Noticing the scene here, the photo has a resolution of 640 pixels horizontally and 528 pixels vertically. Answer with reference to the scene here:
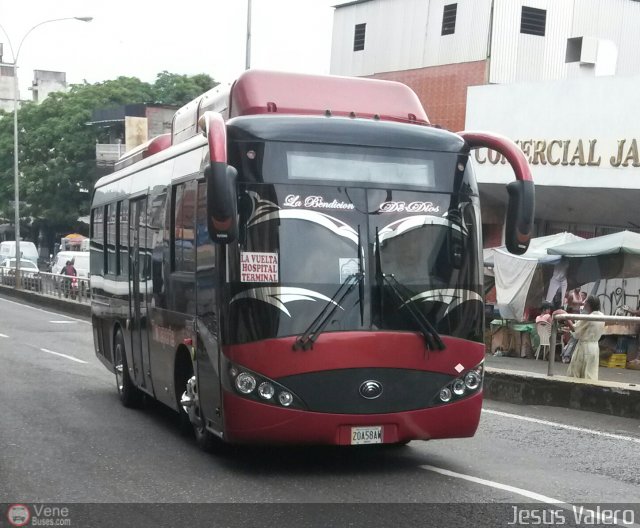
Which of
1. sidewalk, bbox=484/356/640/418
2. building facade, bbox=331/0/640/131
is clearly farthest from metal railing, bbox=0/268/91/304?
sidewalk, bbox=484/356/640/418

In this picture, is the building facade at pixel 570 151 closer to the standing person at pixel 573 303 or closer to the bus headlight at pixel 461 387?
the standing person at pixel 573 303

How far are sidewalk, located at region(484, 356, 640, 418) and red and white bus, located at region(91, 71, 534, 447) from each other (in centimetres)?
438

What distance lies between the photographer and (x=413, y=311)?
8.74 meters

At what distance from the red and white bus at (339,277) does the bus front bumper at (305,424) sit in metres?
0.01

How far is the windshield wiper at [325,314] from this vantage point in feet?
27.8

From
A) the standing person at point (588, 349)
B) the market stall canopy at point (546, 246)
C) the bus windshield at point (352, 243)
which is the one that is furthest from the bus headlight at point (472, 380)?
the market stall canopy at point (546, 246)

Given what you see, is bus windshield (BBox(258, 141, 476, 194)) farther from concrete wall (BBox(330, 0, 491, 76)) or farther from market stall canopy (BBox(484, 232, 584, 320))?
concrete wall (BBox(330, 0, 491, 76))

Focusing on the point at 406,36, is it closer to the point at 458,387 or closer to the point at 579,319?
the point at 579,319

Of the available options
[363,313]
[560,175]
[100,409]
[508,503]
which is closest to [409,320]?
[363,313]

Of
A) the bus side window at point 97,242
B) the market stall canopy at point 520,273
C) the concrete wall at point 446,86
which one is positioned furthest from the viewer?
the concrete wall at point 446,86

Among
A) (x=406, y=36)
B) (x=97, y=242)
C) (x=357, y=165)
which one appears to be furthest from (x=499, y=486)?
(x=406, y=36)

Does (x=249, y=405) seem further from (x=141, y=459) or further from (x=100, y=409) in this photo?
(x=100, y=409)

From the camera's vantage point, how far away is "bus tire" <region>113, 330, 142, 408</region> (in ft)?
43.8

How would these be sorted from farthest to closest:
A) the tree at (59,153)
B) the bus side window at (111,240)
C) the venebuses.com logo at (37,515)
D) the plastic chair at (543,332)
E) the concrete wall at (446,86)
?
the tree at (59,153)
the concrete wall at (446,86)
the plastic chair at (543,332)
the bus side window at (111,240)
the venebuses.com logo at (37,515)
